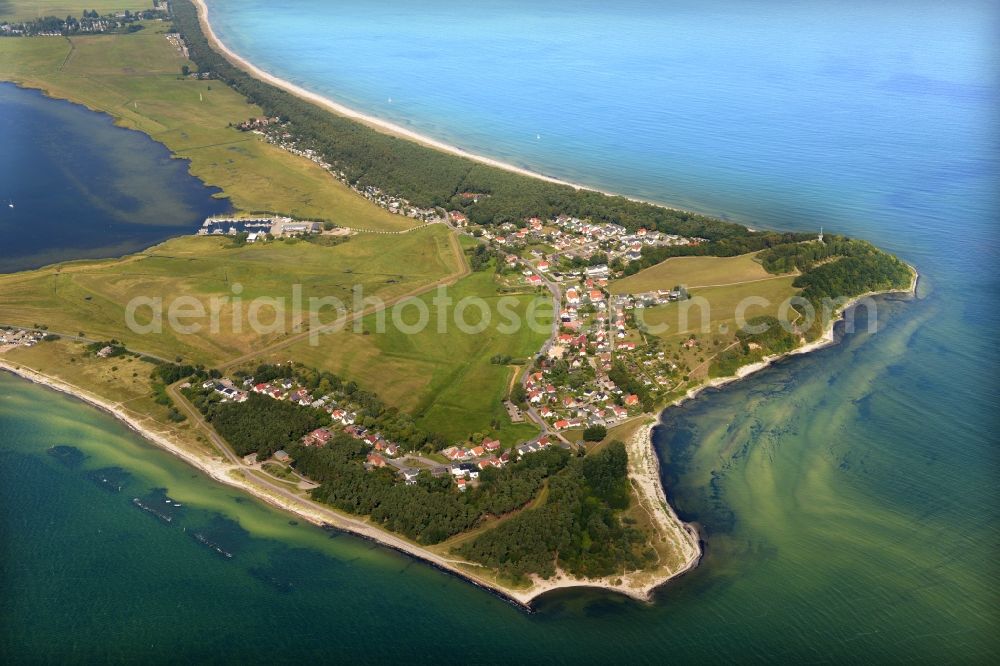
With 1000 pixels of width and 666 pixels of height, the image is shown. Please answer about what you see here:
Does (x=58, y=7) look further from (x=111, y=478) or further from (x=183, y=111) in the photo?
(x=111, y=478)

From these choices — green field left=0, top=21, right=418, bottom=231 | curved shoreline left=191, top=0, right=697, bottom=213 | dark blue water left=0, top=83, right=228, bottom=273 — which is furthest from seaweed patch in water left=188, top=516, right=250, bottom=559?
curved shoreline left=191, top=0, right=697, bottom=213

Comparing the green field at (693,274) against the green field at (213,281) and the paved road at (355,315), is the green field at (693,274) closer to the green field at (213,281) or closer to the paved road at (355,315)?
the paved road at (355,315)

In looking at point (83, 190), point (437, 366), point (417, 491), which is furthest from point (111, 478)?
point (83, 190)

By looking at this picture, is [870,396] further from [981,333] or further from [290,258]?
[290,258]

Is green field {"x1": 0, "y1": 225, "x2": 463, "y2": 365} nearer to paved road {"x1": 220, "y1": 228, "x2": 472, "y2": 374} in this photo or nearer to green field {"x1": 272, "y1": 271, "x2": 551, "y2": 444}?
paved road {"x1": 220, "y1": 228, "x2": 472, "y2": 374}

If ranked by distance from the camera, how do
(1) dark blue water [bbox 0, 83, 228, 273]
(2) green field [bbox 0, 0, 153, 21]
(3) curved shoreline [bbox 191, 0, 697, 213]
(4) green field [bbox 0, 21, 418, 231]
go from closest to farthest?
(1) dark blue water [bbox 0, 83, 228, 273], (4) green field [bbox 0, 21, 418, 231], (3) curved shoreline [bbox 191, 0, 697, 213], (2) green field [bbox 0, 0, 153, 21]

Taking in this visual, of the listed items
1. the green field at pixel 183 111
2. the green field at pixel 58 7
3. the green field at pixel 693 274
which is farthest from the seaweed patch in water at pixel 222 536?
the green field at pixel 58 7

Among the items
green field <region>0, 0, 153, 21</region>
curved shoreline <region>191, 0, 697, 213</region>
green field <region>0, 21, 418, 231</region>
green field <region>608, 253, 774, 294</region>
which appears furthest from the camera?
green field <region>0, 0, 153, 21</region>
